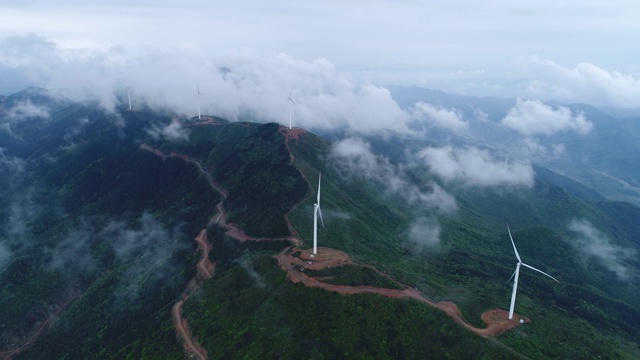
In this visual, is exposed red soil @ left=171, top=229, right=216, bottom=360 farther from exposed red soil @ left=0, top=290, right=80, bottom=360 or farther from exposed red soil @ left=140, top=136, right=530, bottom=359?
exposed red soil @ left=0, top=290, right=80, bottom=360

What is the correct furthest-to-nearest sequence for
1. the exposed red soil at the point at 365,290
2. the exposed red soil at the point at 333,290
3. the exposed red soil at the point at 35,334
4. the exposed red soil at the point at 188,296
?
the exposed red soil at the point at 35,334 < the exposed red soil at the point at 188,296 < the exposed red soil at the point at 333,290 < the exposed red soil at the point at 365,290

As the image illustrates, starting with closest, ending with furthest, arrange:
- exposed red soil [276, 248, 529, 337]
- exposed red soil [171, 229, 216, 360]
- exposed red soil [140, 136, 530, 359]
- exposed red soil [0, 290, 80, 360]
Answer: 1. exposed red soil [276, 248, 529, 337]
2. exposed red soil [140, 136, 530, 359]
3. exposed red soil [171, 229, 216, 360]
4. exposed red soil [0, 290, 80, 360]

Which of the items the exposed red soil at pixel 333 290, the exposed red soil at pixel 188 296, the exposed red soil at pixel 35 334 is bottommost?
the exposed red soil at pixel 35 334

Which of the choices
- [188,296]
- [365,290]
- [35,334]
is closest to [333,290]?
[365,290]

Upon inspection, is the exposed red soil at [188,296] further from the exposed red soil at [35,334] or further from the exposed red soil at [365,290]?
the exposed red soil at [35,334]

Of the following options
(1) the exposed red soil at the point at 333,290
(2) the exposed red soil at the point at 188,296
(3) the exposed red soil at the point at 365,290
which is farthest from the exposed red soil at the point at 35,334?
(3) the exposed red soil at the point at 365,290

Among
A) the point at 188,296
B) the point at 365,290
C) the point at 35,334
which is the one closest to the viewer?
the point at 365,290

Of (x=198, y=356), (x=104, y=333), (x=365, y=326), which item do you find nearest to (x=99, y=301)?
(x=104, y=333)

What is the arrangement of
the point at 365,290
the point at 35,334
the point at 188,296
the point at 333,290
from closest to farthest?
1. the point at 365,290
2. the point at 333,290
3. the point at 188,296
4. the point at 35,334

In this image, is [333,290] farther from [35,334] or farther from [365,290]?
[35,334]

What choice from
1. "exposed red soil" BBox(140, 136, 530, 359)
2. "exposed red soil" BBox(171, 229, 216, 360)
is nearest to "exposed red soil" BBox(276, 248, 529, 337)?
"exposed red soil" BBox(140, 136, 530, 359)

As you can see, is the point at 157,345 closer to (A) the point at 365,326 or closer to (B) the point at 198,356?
(B) the point at 198,356

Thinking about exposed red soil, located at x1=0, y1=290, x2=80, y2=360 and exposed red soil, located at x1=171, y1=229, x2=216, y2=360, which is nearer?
exposed red soil, located at x1=171, y1=229, x2=216, y2=360
